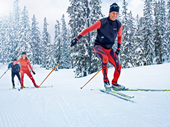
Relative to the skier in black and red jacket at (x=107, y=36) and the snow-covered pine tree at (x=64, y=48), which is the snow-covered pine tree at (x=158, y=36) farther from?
the skier in black and red jacket at (x=107, y=36)

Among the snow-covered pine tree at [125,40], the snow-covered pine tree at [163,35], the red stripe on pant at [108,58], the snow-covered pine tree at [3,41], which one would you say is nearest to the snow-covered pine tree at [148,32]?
the snow-covered pine tree at [163,35]

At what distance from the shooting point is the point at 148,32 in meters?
29.6

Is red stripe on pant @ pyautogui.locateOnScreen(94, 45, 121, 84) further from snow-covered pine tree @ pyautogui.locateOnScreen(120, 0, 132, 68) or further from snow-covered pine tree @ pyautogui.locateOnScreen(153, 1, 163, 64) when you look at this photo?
snow-covered pine tree @ pyautogui.locateOnScreen(153, 1, 163, 64)

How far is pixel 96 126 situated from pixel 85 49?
17.4 meters

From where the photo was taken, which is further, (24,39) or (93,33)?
(24,39)

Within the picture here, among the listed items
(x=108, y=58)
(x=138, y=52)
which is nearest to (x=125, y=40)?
(x=138, y=52)

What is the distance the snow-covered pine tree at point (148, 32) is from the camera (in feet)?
94.3

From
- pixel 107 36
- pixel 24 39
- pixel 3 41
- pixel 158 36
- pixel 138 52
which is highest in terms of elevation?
pixel 3 41

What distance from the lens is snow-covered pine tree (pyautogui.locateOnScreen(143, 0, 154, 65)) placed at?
28.8 meters

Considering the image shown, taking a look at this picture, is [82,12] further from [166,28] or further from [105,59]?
[166,28]

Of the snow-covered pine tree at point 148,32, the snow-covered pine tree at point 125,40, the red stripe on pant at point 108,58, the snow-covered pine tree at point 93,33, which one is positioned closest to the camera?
the red stripe on pant at point 108,58

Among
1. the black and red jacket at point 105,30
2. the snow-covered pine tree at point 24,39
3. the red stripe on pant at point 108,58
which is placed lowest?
the red stripe on pant at point 108,58

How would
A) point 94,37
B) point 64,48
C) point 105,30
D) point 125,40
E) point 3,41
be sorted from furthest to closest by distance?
point 3,41 < point 64,48 < point 125,40 < point 94,37 < point 105,30

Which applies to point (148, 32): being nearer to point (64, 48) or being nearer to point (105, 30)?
point (64, 48)
